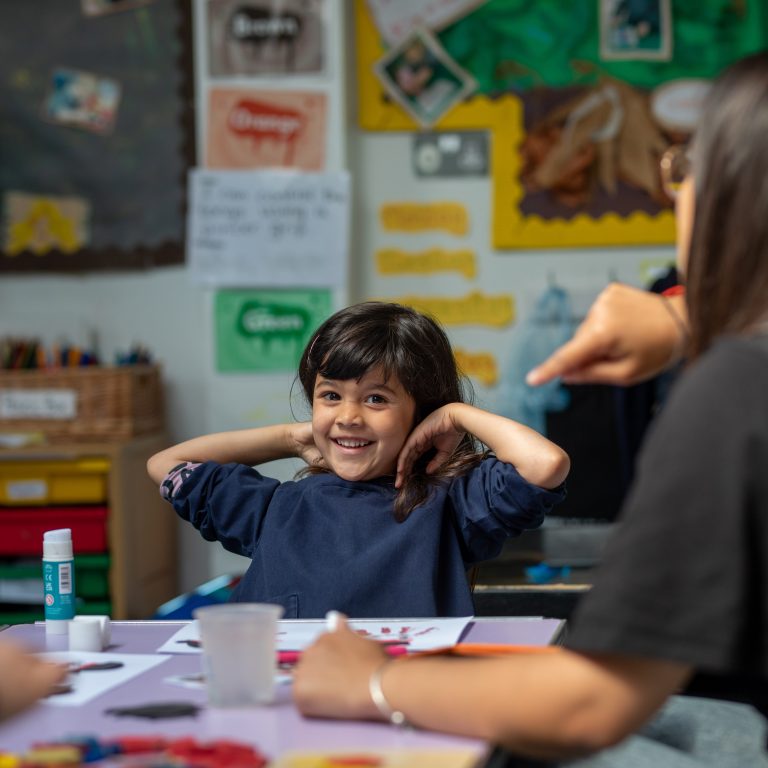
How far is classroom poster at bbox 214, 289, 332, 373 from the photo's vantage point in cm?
321

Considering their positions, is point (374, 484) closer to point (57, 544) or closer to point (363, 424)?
point (363, 424)

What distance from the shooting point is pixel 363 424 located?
5.48 ft

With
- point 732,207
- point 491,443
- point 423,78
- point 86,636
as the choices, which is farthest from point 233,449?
point 423,78

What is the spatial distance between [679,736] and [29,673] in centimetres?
115

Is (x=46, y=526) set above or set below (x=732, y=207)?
below

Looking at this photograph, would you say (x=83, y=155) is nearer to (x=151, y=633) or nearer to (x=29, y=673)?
(x=151, y=633)

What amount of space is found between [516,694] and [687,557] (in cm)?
17

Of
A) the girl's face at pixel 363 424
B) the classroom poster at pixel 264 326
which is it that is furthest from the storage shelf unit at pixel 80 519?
the girl's face at pixel 363 424

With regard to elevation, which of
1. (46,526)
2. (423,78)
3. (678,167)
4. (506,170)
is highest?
(423,78)

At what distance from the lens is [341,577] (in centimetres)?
155

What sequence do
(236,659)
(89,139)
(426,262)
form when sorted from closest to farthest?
(236,659), (426,262), (89,139)

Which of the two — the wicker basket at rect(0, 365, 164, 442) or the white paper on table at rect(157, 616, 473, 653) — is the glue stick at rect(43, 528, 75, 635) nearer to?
the white paper on table at rect(157, 616, 473, 653)

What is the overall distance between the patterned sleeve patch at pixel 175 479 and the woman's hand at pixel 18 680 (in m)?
0.83

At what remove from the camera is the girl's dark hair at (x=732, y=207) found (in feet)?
2.61
